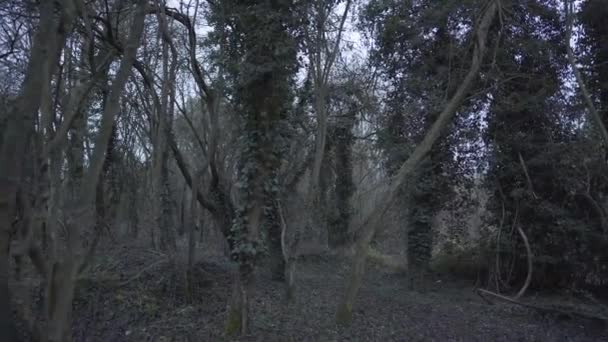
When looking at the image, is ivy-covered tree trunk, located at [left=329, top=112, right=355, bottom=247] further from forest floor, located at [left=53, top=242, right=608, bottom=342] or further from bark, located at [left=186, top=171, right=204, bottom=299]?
bark, located at [left=186, top=171, right=204, bottom=299]

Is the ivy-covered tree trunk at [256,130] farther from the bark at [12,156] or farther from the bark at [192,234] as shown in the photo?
the bark at [12,156]

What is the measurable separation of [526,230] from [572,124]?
3.18m

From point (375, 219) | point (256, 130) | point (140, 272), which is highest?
point (256, 130)

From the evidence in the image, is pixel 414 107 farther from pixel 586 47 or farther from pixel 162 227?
pixel 162 227

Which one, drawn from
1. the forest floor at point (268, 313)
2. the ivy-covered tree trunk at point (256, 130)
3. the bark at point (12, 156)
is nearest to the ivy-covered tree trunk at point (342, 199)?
the forest floor at point (268, 313)

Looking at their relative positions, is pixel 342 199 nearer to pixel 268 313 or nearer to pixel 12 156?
pixel 268 313

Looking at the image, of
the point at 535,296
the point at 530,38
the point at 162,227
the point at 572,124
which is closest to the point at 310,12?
the point at 162,227

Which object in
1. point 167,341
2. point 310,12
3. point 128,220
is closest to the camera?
point 167,341

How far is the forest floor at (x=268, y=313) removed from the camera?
9.43 m

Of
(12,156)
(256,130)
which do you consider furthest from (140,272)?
(12,156)

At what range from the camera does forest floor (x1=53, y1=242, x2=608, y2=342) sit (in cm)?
943

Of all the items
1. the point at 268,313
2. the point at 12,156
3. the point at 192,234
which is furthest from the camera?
the point at 192,234

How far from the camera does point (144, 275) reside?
11820 millimetres

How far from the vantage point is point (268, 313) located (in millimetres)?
10195
